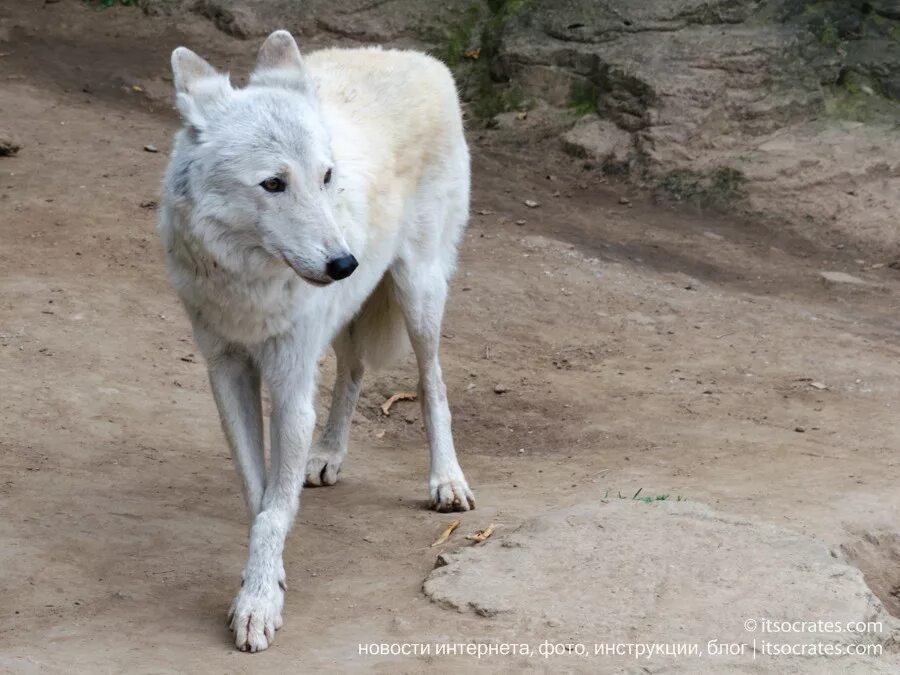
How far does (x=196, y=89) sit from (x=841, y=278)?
5.32 meters

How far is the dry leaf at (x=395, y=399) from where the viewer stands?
614cm

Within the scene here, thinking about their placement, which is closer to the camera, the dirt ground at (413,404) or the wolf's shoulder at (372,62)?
the dirt ground at (413,404)

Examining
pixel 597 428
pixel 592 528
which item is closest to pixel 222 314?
pixel 592 528

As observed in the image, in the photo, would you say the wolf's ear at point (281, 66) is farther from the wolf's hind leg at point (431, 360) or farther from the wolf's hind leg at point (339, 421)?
the wolf's hind leg at point (339, 421)

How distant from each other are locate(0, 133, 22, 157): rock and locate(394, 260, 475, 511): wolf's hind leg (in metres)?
4.27

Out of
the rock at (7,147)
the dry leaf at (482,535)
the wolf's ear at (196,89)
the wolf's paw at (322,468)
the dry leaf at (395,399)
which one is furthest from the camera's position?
the rock at (7,147)

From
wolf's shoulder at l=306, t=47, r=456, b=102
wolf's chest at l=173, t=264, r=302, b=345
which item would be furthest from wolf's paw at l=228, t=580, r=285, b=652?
wolf's shoulder at l=306, t=47, r=456, b=102

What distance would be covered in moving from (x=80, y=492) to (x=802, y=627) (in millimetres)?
2661

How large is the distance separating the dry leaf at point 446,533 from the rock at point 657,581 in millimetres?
343

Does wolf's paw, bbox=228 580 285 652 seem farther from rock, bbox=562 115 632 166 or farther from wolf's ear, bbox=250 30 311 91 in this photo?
rock, bbox=562 115 632 166

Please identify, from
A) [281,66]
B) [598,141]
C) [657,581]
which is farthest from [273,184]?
[598,141]

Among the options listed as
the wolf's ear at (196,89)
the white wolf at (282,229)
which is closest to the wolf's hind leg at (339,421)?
the white wolf at (282,229)

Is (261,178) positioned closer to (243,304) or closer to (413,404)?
(243,304)

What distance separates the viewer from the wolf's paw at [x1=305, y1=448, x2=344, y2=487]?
5188mm
